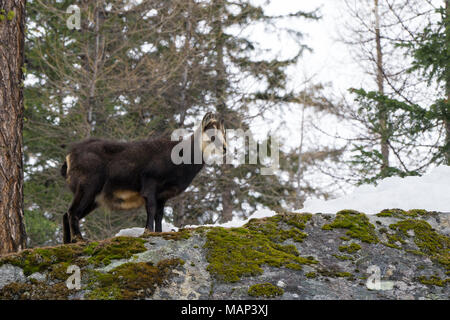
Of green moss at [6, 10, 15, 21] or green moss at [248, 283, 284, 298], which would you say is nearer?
green moss at [248, 283, 284, 298]

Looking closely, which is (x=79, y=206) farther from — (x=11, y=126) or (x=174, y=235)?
(x=174, y=235)

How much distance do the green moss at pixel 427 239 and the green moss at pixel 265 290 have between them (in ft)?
5.09

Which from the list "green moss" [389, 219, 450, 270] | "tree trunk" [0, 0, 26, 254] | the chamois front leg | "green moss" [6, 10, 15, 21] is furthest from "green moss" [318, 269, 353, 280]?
"green moss" [6, 10, 15, 21]

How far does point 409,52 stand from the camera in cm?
1274

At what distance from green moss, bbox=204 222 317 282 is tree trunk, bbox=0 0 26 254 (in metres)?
2.69

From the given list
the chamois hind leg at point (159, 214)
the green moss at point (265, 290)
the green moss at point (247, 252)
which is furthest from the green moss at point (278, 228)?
the chamois hind leg at point (159, 214)

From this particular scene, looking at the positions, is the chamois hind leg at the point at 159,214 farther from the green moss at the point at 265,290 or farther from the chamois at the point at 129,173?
the green moss at the point at 265,290

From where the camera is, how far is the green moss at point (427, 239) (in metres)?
4.65

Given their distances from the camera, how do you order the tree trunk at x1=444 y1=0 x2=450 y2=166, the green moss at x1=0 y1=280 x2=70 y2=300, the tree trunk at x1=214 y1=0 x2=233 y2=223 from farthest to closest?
1. the tree trunk at x1=214 y1=0 x2=233 y2=223
2. the tree trunk at x1=444 y1=0 x2=450 y2=166
3. the green moss at x1=0 y1=280 x2=70 y2=300

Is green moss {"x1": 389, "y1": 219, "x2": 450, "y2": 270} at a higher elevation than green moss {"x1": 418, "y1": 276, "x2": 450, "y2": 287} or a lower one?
higher

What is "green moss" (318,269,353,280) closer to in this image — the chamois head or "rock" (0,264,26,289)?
"rock" (0,264,26,289)

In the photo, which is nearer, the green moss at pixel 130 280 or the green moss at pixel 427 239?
the green moss at pixel 130 280

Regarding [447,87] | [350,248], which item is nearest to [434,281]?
[350,248]

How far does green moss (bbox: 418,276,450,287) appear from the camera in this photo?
416 cm
